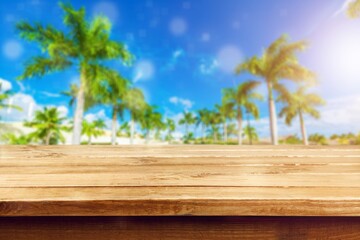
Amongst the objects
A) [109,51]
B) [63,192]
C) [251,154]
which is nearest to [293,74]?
[109,51]

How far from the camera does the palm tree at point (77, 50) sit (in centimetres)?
1595

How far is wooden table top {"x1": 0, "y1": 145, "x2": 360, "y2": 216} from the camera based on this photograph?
107 cm

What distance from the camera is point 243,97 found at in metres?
23.4

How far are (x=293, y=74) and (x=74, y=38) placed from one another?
1717cm

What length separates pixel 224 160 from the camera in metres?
1.75

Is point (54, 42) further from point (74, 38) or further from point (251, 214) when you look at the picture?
point (251, 214)

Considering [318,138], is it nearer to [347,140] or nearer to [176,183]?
[347,140]

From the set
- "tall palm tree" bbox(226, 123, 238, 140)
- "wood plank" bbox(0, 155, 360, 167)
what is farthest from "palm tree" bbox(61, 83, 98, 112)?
"tall palm tree" bbox(226, 123, 238, 140)

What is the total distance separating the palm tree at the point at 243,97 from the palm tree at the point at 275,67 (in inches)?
48.9

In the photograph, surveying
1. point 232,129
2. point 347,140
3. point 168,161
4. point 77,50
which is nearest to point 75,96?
point 77,50

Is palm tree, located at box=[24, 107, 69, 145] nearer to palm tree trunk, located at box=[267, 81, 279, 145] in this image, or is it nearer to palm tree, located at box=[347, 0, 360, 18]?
palm tree trunk, located at box=[267, 81, 279, 145]

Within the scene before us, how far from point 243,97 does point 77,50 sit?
1526 centimetres

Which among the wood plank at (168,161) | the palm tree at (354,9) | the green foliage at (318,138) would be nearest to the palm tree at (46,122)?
the palm tree at (354,9)

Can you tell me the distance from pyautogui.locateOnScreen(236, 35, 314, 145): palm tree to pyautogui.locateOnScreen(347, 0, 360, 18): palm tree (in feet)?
22.0
